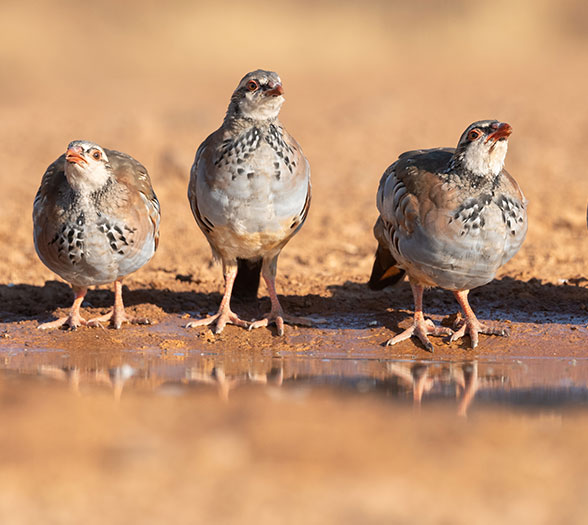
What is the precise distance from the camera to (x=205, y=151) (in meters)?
7.36

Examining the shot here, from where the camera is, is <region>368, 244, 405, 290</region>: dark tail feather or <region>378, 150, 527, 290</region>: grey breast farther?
<region>368, 244, 405, 290</region>: dark tail feather

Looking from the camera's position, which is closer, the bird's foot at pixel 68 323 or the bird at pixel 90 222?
the bird at pixel 90 222

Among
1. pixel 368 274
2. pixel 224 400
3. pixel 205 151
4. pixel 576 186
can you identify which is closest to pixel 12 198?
pixel 368 274

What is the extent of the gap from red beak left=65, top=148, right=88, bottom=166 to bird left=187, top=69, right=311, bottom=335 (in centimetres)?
84

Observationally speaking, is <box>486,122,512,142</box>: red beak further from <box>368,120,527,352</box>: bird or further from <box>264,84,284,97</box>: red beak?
<box>264,84,284,97</box>: red beak

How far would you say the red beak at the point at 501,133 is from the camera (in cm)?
651

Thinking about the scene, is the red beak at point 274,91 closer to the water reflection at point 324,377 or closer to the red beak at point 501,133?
the red beak at point 501,133

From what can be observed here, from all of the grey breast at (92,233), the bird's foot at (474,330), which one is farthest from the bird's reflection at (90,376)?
the bird's foot at (474,330)

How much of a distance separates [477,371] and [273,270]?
1971 mm

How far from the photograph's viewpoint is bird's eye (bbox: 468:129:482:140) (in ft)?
21.9

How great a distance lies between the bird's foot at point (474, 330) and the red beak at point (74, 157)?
9.39 ft

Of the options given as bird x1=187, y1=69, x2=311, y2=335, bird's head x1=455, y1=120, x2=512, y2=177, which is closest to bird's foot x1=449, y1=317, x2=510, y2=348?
bird's head x1=455, y1=120, x2=512, y2=177

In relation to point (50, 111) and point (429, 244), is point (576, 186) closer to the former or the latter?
point (429, 244)

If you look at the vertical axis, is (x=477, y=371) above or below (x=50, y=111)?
below
